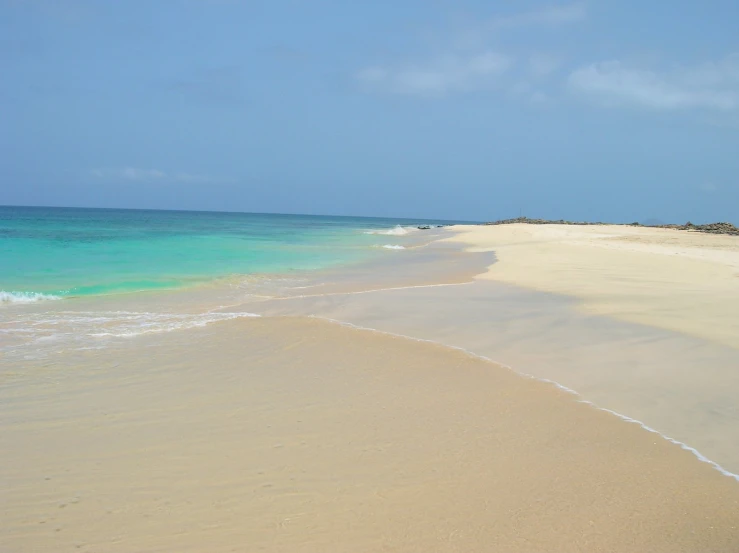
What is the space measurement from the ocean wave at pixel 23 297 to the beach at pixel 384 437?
391 centimetres

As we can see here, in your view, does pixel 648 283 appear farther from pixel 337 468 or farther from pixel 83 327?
pixel 83 327

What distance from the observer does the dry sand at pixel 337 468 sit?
296 centimetres

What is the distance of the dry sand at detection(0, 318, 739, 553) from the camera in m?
2.96

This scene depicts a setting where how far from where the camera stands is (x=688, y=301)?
940 centimetres

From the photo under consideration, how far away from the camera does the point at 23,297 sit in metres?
11.2

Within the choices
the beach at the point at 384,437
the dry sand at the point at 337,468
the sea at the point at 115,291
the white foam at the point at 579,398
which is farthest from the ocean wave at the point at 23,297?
the white foam at the point at 579,398

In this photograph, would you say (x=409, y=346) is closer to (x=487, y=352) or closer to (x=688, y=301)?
(x=487, y=352)

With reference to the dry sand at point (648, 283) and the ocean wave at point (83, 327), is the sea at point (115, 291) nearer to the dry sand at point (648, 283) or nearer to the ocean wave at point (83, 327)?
the ocean wave at point (83, 327)

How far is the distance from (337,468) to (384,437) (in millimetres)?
605

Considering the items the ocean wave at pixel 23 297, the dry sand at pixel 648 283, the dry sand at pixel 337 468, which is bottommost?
the dry sand at pixel 337 468

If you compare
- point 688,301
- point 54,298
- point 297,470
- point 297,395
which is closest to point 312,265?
point 54,298

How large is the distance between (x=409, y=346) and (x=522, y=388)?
196 centimetres

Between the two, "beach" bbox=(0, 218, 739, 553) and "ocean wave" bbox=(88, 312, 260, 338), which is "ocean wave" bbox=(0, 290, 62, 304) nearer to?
"ocean wave" bbox=(88, 312, 260, 338)

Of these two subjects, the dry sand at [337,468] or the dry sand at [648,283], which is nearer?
the dry sand at [337,468]
